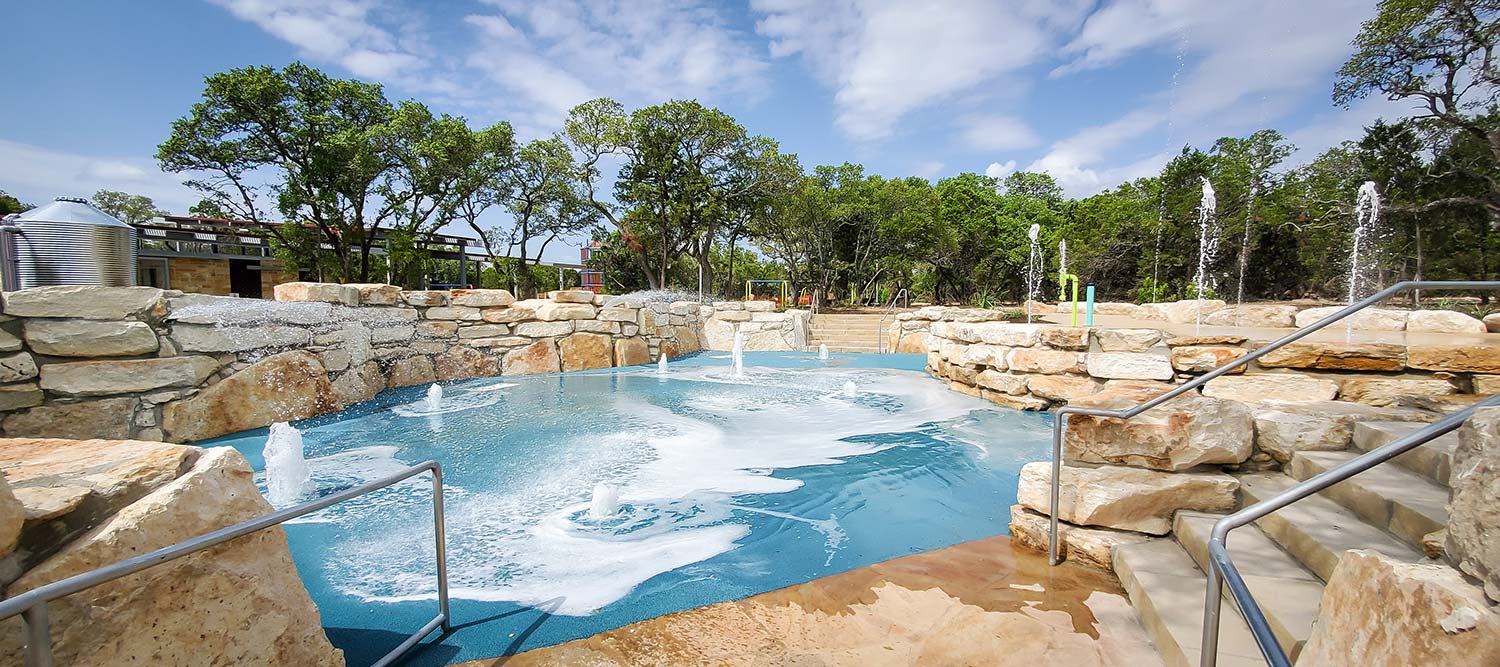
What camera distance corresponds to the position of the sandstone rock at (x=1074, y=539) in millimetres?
2586

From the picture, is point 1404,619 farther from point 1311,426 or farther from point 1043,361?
point 1043,361

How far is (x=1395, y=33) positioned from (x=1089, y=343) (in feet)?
54.1

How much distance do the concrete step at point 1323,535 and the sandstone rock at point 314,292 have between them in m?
8.37

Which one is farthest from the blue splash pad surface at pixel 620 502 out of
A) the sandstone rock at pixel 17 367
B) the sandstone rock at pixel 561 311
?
the sandstone rock at pixel 561 311

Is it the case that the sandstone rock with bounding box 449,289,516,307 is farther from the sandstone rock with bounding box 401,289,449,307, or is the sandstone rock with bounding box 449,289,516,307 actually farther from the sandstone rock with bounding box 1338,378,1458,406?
the sandstone rock with bounding box 1338,378,1458,406

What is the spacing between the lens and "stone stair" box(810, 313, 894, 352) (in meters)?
15.1

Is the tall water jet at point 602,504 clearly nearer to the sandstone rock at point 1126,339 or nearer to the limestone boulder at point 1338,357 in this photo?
the limestone boulder at point 1338,357

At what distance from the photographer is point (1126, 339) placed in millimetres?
5664

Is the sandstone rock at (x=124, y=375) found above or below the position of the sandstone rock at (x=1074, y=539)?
above

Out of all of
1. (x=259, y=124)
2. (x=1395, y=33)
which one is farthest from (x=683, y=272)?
(x=1395, y=33)

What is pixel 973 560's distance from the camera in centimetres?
267

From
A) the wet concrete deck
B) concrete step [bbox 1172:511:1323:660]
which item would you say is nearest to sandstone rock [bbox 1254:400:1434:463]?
concrete step [bbox 1172:511:1323:660]

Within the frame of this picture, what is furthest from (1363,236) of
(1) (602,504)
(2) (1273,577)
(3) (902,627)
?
(1) (602,504)

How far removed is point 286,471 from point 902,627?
429cm
